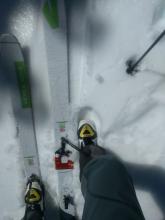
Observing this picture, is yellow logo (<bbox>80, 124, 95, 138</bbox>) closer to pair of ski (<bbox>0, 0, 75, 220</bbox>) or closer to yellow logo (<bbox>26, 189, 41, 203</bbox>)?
pair of ski (<bbox>0, 0, 75, 220</bbox>)

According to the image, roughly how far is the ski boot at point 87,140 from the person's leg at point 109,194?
40cm

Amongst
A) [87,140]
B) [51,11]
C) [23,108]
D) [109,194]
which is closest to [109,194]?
[109,194]

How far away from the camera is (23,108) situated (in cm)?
168

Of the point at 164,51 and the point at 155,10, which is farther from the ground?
the point at 155,10

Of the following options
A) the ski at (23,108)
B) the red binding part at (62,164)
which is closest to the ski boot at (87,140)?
the red binding part at (62,164)

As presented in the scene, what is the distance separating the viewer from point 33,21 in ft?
5.20

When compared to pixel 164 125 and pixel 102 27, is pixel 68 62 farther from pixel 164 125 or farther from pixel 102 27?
pixel 164 125

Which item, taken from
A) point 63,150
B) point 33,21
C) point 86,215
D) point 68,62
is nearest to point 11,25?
point 33,21

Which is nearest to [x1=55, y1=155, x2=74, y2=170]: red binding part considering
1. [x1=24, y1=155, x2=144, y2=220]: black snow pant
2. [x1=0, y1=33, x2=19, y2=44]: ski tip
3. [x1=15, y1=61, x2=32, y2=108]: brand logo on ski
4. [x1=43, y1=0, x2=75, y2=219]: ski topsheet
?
[x1=43, y1=0, x2=75, y2=219]: ski topsheet

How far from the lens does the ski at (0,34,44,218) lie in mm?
1569

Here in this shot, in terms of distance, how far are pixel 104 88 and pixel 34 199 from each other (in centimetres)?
84

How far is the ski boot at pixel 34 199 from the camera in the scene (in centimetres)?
176

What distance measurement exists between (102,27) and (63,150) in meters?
0.79

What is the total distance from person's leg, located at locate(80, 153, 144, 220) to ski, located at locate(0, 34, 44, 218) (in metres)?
0.59
